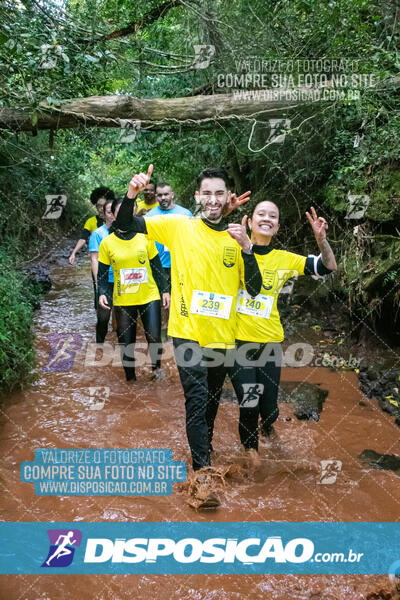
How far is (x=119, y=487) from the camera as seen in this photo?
3.49 meters

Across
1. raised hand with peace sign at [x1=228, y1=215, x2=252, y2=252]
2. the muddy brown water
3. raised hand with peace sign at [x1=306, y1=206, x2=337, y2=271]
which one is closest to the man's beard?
raised hand with peace sign at [x1=228, y1=215, x2=252, y2=252]

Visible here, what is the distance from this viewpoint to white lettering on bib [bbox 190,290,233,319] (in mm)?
3316

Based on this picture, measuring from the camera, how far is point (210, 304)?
3.34m

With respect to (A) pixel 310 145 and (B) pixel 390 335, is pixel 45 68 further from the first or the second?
(B) pixel 390 335

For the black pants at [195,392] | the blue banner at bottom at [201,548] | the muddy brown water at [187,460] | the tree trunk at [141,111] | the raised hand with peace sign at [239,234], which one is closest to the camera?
the muddy brown water at [187,460]

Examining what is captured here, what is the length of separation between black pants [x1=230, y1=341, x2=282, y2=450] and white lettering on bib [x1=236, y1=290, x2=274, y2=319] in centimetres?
24

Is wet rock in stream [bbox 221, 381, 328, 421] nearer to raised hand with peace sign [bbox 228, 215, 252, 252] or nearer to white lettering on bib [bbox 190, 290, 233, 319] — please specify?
Answer: white lettering on bib [bbox 190, 290, 233, 319]

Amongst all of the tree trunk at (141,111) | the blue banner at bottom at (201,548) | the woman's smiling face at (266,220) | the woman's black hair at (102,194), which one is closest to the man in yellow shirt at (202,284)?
the woman's smiling face at (266,220)

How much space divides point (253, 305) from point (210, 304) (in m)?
0.41

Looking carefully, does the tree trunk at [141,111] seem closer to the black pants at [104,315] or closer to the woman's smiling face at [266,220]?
the black pants at [104,315]

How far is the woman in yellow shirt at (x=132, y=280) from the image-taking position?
16.5 feet

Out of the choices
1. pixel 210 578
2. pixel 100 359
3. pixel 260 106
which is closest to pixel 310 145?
pixel 260 106

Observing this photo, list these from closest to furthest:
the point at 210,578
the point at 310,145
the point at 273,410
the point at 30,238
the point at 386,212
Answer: the point at 210,578 → the point at 273,410 → the point at 386,212 → the point at 310,145 → the point at 30,238

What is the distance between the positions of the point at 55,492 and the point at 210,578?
4.37ft
